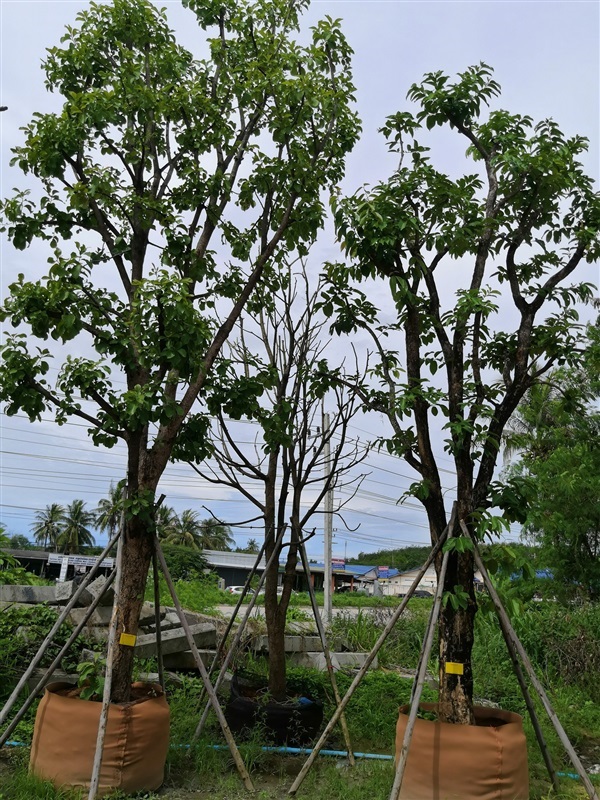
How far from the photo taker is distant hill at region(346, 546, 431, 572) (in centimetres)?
7025

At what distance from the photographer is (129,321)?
5.43 metres

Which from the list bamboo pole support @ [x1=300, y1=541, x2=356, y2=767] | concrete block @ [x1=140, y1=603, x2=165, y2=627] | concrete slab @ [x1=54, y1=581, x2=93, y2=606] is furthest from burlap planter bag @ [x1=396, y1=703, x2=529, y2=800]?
concrete slab @ [x1=54, y1=581, x2=93, y2=606]

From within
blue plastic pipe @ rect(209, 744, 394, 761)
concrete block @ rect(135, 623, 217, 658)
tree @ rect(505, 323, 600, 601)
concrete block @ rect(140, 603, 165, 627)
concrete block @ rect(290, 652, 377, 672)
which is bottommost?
blue plastic pipe @ rect(209, 744, 394, 761)

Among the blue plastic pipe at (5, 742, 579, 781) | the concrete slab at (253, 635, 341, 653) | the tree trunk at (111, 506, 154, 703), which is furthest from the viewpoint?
the concrete slab at (253, 635, 341, 653)

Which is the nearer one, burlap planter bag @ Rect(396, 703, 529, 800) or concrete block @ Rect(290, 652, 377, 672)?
burlap planter bag @ Rect(396, 703, 529, 800)

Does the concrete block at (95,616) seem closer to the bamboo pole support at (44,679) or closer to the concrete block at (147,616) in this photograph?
the concrete block at (147,616)

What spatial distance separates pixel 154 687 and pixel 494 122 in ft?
18.3

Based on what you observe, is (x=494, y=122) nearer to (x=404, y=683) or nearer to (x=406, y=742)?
(x=406, y=742)

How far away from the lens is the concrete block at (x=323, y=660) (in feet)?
32.3

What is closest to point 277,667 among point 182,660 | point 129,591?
point 129,591

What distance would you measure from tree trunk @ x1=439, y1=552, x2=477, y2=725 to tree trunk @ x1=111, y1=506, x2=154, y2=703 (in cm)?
243

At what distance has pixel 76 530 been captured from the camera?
2419 inches

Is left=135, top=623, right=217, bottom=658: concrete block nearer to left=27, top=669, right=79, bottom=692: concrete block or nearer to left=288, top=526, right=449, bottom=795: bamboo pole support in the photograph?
left=27, top=669, right=79, bottom=692: concrete block

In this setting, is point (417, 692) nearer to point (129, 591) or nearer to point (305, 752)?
point (305, 752)
